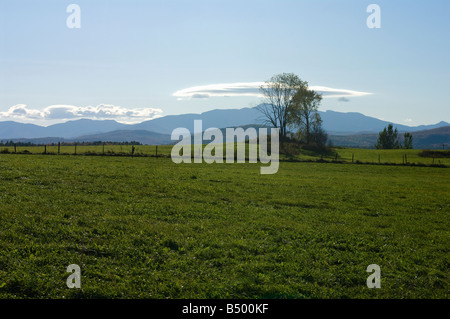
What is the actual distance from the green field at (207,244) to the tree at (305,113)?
8422 centimetres

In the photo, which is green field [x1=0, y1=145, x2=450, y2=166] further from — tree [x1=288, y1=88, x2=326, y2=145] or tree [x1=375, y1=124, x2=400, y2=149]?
tree [x1=375, y1=124, x2=400, y2=149]

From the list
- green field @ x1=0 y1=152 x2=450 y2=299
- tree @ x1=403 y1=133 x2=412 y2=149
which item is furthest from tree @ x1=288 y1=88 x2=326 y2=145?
green field @ x1=0 y1=152 x2=450 y2=299

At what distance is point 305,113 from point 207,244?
10290cm

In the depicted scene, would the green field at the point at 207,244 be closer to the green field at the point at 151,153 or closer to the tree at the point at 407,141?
the green field at the point at 151,153

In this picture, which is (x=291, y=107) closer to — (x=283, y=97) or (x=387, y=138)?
(x=283, y=97)

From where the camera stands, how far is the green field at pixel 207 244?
1087 cm

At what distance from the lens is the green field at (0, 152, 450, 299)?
1087 cm

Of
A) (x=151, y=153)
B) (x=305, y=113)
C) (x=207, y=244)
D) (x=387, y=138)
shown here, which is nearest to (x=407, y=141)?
(x=387, y=138)
